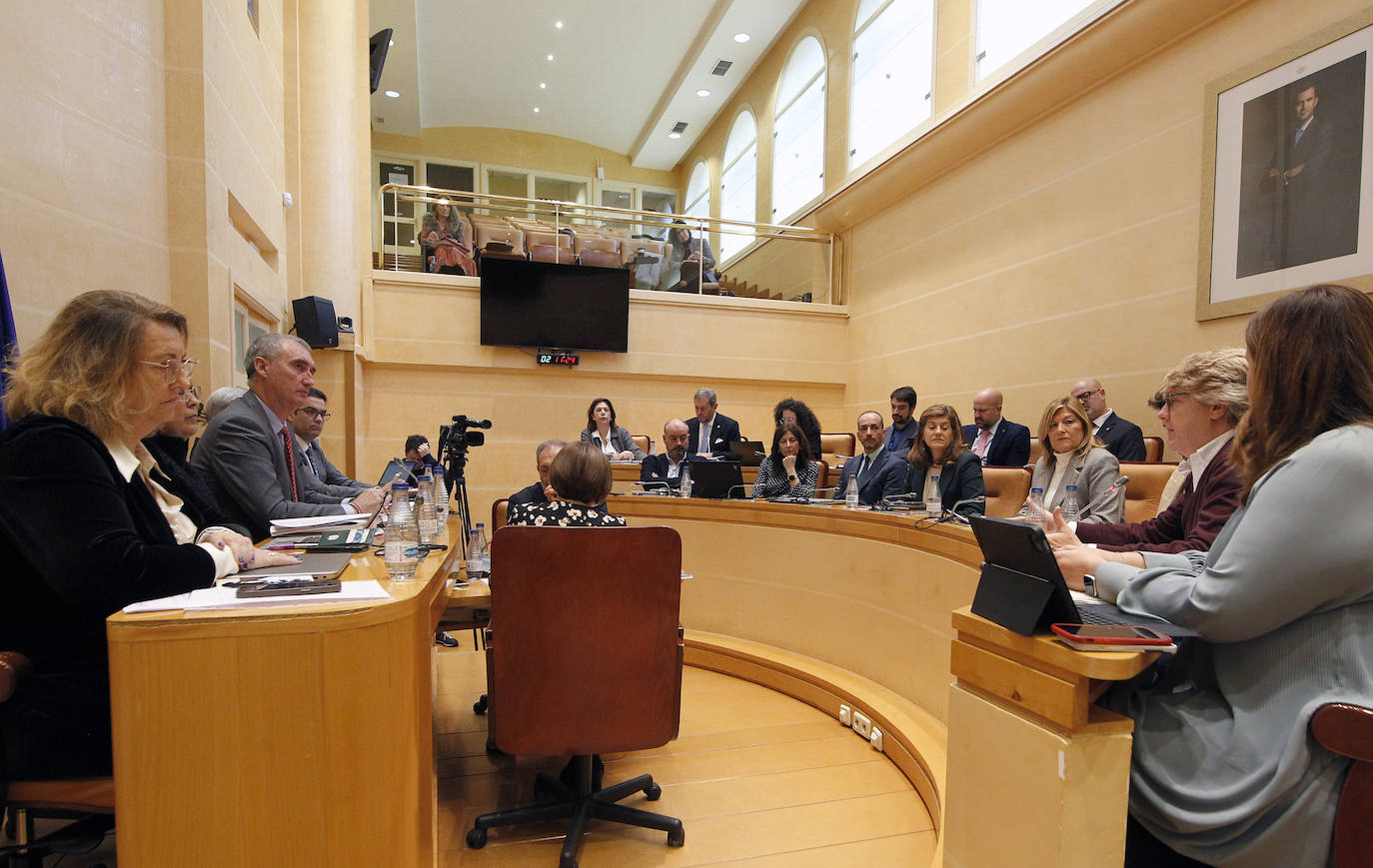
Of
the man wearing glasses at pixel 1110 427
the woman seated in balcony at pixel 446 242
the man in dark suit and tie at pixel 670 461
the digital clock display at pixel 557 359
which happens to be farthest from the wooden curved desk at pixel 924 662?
the woman seated in balcony at pixel 446 242

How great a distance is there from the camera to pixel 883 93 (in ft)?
24.4

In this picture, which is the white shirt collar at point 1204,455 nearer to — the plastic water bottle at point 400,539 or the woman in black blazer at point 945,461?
the woman in black blazer at point 945,461

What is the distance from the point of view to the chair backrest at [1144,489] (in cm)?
288

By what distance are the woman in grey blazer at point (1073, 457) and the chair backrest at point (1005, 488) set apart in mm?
Answer: 414

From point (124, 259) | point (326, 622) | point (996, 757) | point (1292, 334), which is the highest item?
point (124, 259)

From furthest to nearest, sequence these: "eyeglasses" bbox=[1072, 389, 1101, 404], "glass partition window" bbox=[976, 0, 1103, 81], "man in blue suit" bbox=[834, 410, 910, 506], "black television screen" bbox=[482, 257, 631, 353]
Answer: "black television screen" bbox=[482, 257, 631, 353], "glass partition window" bbox=[976, 0, 1103, 81], "eyeglasses" bbox=[1072, 389, 1101, 404], "man in blue suit" bbox=[834, 410, 910, 506]

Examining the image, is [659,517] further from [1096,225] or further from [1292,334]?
[1096,225]

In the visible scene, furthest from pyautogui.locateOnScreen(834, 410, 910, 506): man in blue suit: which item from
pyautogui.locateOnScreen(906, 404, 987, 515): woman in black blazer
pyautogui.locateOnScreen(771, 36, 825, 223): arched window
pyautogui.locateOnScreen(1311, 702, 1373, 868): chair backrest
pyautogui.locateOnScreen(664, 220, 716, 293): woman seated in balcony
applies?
pyautogui.locateOnScreen(771, 36, 825, 223): arched window

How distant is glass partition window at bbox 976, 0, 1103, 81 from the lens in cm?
502

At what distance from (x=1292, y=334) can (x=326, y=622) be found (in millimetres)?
1819

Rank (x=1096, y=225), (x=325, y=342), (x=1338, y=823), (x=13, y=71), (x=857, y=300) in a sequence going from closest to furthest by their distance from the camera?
(x=1338, y=823) → (x=13, y=71) → (x=1096, y=225) → (x=325, y=342) → (x=857, y=300)

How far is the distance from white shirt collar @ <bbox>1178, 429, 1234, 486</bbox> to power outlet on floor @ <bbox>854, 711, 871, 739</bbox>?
153 cm

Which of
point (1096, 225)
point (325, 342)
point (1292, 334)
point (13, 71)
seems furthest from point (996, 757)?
point (325, 342)

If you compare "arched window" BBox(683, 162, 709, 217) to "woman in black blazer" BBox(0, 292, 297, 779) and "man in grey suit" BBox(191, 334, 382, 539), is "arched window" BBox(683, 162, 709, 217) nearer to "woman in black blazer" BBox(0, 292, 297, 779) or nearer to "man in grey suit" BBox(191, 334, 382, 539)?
"man in grey suit" BBox(191, 334, 382, 539)
